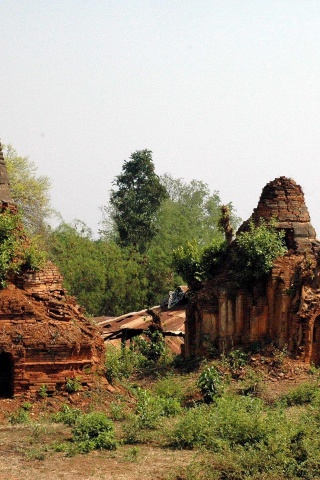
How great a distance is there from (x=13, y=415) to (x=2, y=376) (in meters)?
1.17

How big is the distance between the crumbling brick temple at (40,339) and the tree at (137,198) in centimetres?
Answer: 2694

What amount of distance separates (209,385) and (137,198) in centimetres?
2625

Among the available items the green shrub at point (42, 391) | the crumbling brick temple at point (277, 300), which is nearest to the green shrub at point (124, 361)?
the crumbling brick temple at point (277, 300)

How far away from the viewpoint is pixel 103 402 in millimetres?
15883

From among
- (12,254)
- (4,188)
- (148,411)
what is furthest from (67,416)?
(4,188)

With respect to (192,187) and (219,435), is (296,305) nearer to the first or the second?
(219,435)

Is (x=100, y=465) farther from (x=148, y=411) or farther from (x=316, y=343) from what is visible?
(x=316, y=343)

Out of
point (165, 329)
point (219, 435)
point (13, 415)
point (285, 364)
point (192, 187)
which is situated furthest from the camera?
point (192, 187)

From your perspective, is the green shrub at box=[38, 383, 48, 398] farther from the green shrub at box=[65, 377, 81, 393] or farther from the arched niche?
the arched niche

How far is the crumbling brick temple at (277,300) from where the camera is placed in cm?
2019

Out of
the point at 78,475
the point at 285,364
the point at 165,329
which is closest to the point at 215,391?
the point at 285,364

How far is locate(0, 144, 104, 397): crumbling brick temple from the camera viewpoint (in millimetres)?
15391

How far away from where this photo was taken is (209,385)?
59.8ft

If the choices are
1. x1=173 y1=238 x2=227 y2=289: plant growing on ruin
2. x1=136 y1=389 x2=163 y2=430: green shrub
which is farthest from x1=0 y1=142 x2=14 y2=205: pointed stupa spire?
x1=173 y1=238 x2=227 y2=289: plant growing on ruin
